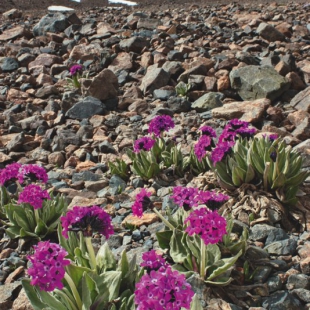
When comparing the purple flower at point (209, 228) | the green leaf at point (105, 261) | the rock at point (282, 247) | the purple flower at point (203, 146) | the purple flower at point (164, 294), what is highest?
the purple flower at point (164, 294)

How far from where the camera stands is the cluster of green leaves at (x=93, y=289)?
337 cm

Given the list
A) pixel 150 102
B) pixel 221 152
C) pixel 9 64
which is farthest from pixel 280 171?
pixel 9 64

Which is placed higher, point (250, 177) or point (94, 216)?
point (94, 216)

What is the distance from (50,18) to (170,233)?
1180 centimetres

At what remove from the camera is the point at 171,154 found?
6.52 meters

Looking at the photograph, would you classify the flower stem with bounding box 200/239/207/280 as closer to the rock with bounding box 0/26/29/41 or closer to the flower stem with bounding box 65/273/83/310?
the flower stem with bounding box 65/273/83/310

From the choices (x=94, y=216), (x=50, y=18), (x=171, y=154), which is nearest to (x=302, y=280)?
(x=94, y=216)

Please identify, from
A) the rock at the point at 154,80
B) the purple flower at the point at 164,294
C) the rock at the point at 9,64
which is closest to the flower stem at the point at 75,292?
the purple flower at the point at 164,294

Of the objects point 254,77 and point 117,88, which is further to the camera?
point 117,88

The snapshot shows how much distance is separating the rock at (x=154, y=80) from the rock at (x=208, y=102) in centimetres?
113

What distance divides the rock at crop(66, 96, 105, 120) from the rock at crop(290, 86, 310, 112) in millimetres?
3811

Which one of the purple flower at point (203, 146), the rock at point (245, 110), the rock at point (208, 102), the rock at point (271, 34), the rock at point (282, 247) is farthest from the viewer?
the rock at point (271, 34)

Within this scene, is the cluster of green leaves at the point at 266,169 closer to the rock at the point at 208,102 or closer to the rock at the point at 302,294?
the rock at the point at 302,294

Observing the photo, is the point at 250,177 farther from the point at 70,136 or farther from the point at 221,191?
the point at 70,136
